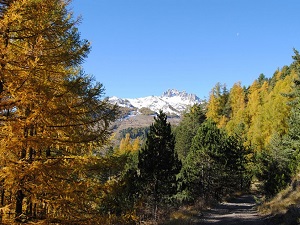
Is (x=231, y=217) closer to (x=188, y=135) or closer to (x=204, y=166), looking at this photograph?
(x=204, y=166)

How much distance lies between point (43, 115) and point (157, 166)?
1716 centimetres

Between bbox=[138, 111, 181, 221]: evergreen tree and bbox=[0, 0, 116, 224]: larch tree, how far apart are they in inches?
559

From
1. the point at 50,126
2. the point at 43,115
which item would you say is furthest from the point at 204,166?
the point at 43,115

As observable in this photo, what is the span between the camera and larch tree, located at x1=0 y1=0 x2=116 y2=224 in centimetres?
638

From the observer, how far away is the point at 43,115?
654 centimetres

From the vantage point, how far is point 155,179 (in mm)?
22875

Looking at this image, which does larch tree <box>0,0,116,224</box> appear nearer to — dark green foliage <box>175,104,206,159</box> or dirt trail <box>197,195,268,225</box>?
dirt trail <box>197,195,268,225</box>

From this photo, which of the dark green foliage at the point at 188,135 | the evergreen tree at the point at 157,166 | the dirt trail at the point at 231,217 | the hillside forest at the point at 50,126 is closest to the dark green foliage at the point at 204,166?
the evergreen tree at the point at 157,166

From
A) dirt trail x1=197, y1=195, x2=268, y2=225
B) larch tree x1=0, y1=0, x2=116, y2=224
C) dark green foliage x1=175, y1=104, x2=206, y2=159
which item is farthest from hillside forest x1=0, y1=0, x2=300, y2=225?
dark green foliage x1=175, y1=104, x2=206, y2=159

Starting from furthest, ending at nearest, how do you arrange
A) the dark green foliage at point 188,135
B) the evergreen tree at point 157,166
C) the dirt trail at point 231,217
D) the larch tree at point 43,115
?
the dark green foliage at point 188,135 → the evergreen tree at point 157,166 → the dirt trail at point 231,217 → the larch tree at point 43,115

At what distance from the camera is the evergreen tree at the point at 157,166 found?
75.0 feet

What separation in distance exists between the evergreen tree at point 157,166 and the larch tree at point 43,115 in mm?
14200

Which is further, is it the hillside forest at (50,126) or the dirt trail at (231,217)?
the dirt trail at (231,217)

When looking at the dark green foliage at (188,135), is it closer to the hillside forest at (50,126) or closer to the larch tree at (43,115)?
the hillside forest at (50,126)
